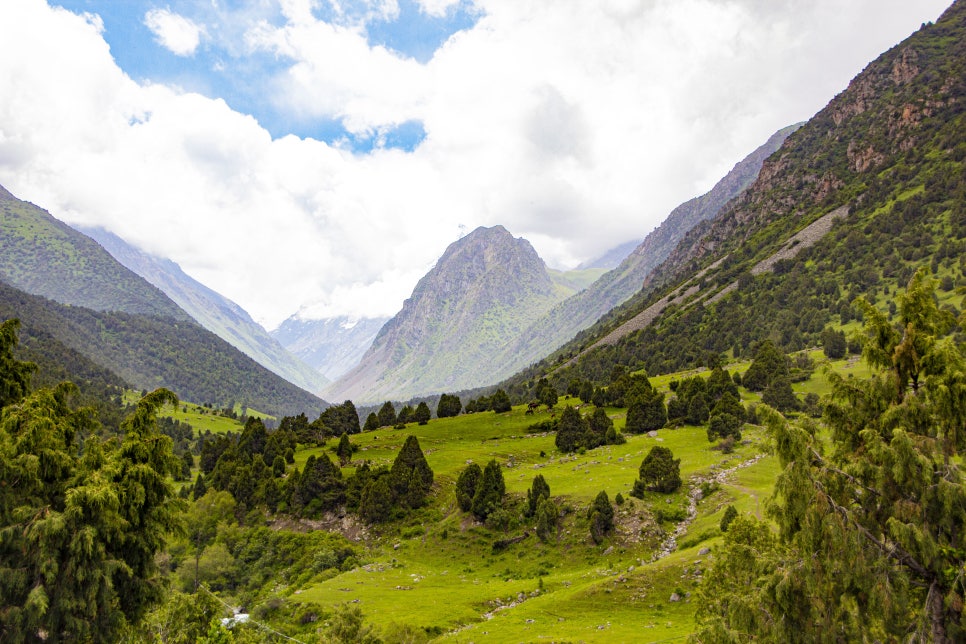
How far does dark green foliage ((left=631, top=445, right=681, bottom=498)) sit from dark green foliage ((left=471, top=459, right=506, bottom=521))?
13960mm

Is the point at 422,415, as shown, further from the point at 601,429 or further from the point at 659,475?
the point at 659,475

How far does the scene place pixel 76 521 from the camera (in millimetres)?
17953

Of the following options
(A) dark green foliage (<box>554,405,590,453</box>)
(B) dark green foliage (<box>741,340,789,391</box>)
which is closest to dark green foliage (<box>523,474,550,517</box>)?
(A) dark green foliage (<box>554,405,590,453</box>)

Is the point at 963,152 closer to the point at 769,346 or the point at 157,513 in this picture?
the point at 769,346

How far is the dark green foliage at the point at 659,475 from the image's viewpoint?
1881 inches

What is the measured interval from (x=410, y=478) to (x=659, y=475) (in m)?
29.5

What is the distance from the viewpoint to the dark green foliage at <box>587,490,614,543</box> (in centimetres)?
4397

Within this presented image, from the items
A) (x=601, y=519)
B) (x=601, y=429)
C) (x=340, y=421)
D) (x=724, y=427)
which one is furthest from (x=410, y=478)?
(x=340, y=421)

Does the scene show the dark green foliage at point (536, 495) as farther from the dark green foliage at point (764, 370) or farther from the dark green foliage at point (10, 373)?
the dark green foliage at point (764, 370)

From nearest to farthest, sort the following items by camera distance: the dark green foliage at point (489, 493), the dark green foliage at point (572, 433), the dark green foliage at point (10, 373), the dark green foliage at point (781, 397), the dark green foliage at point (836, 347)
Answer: the dark green foliage at point (10, 373) < the dark green foliage at point (489, 493) < the dark green foliage at point (781, 397) < the dark green foliage at point (572, 433) < the dark green foliage at point (836, 347)

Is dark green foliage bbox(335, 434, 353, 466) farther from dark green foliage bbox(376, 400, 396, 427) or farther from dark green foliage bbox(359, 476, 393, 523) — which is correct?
dark green foliage bbox(376, 400, 396, 427)

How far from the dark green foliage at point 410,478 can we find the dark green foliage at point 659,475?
26015 mm

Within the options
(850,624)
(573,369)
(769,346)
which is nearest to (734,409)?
(769,346)

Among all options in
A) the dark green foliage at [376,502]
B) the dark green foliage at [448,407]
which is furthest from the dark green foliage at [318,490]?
the dark green foliage at [448,407]
